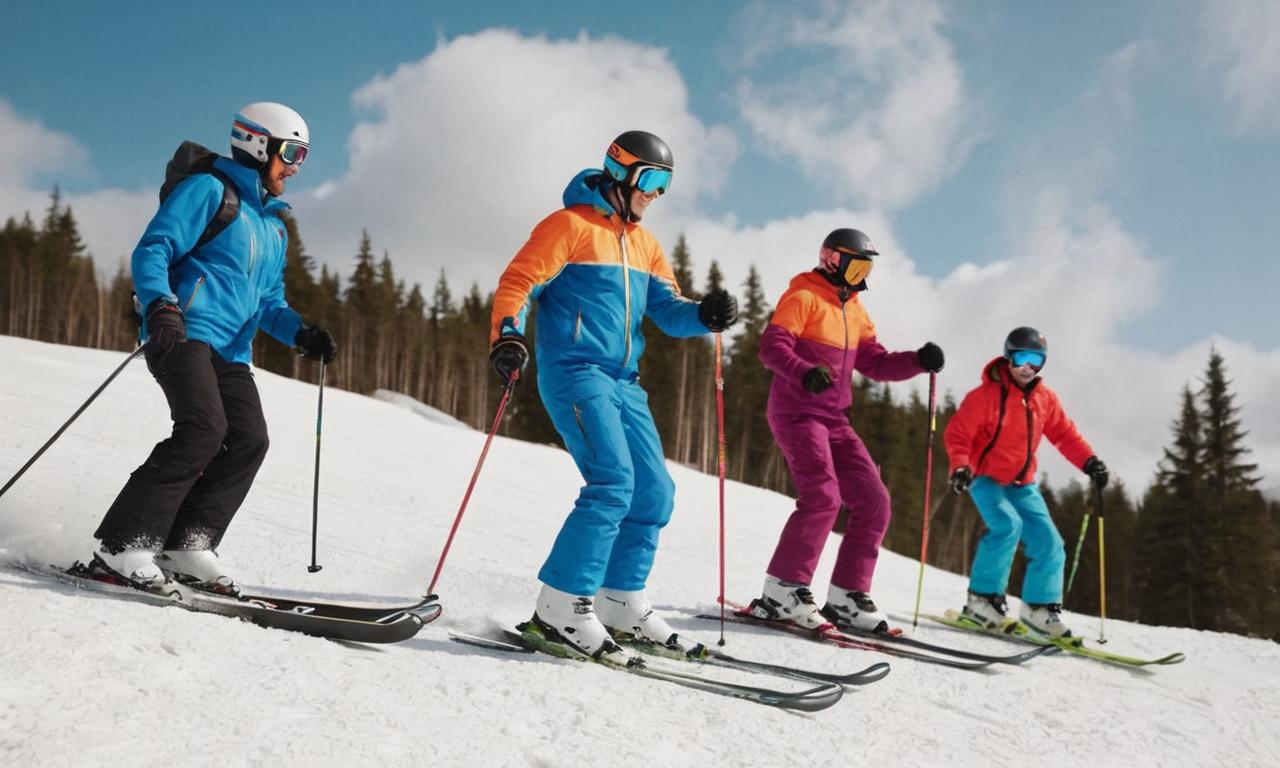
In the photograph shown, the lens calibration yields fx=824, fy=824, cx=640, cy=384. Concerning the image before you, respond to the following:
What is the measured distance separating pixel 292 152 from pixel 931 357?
4.16 meters

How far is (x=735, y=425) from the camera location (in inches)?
1966

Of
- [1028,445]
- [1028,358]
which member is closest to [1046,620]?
[1028,445]

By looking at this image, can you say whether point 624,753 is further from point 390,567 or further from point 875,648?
point 390,567

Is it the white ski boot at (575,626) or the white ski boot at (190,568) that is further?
the white ski boot at (190,568)

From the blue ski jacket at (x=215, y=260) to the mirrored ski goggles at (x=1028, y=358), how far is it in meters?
5.66

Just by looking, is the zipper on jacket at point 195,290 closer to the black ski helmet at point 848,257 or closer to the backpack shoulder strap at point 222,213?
the backpack shoulder strap at point 222,213

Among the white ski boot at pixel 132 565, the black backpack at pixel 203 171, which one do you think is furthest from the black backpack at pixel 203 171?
the white ski boot at pixel 132 565

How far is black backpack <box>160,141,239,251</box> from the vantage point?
12.2 feet

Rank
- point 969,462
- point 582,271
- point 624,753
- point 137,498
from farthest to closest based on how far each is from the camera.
A: point 969,462 → point 582,271 → point 137,498 → point 624,753

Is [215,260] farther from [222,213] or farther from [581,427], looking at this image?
[581,427]

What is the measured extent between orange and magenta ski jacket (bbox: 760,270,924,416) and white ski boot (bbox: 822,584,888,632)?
50.2 inches

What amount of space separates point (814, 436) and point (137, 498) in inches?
154

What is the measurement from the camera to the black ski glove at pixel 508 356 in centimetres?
358

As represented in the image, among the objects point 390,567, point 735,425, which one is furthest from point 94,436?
point 735,425
